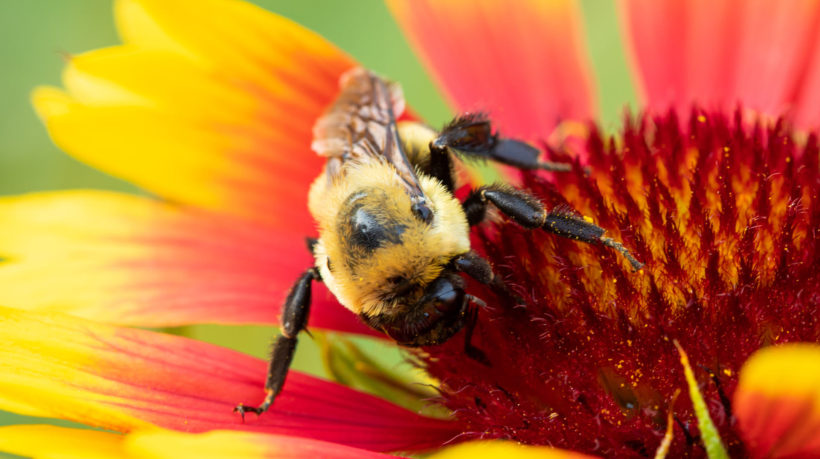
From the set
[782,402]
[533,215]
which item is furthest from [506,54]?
[782,402]

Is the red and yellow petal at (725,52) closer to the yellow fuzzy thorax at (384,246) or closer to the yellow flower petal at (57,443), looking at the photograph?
the yellow fuzzy thorax at (384,246)

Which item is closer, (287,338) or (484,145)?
(287,338)

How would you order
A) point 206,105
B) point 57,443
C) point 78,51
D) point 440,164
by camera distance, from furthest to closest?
point 78,51 → point 206,105 → point 440,164 → point 57,443

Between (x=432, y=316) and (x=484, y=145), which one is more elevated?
(x=484, y=145)

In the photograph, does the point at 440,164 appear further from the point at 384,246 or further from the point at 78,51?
the point at 78,51

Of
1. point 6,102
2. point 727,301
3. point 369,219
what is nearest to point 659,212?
point 727,301

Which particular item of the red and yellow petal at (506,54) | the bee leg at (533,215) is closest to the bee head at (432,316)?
the bee leg at (533,215)

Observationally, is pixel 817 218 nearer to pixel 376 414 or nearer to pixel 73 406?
pixel 376 414
